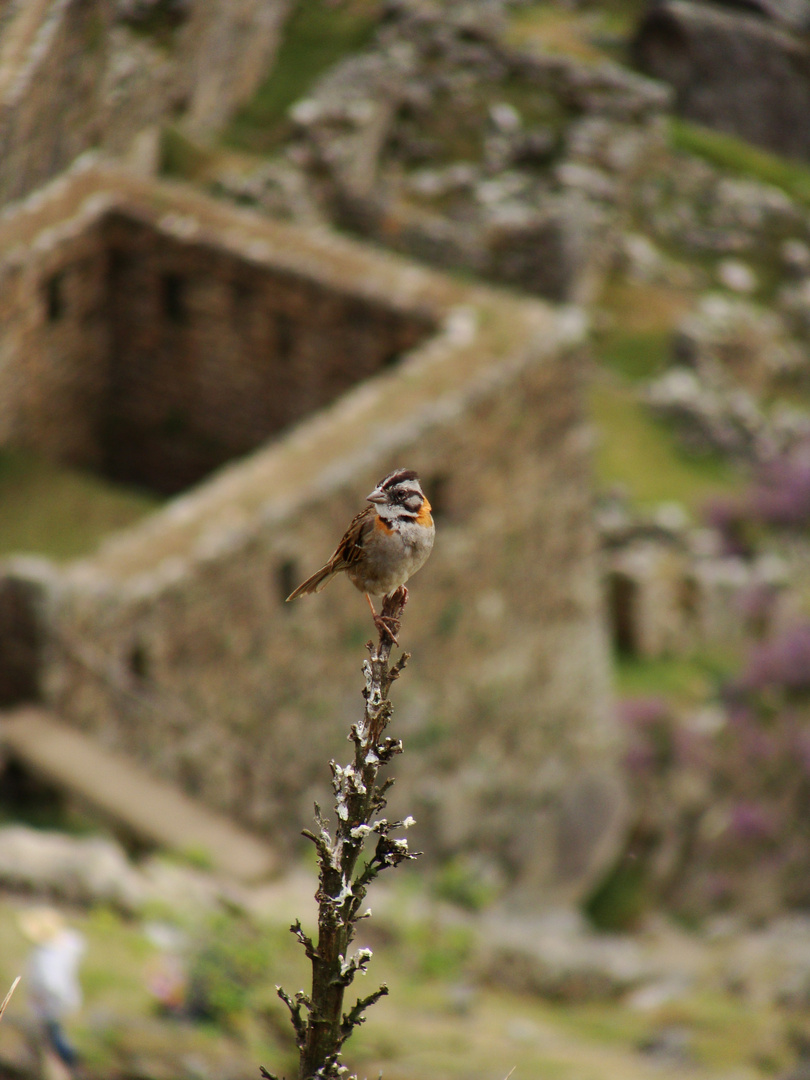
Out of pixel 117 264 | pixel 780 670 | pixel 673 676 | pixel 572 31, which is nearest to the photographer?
pixel 117 264

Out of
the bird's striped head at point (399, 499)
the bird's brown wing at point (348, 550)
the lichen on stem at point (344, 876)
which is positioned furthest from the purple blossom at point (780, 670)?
the lichen on stem at point (344, 876)

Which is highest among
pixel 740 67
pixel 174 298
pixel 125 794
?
pixel 740 67

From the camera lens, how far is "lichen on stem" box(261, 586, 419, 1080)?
2900mm

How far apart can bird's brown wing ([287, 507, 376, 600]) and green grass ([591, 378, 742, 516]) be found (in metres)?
19.6

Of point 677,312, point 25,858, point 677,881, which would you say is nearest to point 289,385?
point 25,858

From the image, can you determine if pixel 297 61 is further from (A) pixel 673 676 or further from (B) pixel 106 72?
(B) pixel 106 72

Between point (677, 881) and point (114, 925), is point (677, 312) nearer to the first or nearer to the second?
point (677, 881)

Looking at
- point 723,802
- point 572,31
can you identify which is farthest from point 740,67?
point 723,802

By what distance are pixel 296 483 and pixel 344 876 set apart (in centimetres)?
868

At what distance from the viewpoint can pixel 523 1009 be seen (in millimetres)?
11945

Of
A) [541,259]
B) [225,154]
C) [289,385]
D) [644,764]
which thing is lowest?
[644,764]

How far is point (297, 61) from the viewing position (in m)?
19.9

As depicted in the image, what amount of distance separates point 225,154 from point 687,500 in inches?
357

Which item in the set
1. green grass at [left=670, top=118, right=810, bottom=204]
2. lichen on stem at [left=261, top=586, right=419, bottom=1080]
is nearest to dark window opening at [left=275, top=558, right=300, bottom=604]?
lichen on stem at [left=261, top=586, right=419, bottom=1080]
